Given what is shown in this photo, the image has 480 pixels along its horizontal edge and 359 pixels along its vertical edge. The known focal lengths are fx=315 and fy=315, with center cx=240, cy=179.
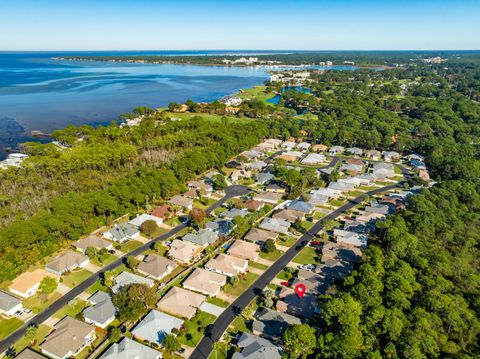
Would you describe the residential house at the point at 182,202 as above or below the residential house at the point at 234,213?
above

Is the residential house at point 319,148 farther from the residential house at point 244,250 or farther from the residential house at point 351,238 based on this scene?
the residential house at point 244,250

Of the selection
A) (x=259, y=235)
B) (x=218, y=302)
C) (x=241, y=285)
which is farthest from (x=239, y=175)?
(x=218, y=302)

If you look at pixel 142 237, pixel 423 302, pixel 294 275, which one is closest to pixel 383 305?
pixel 423 302

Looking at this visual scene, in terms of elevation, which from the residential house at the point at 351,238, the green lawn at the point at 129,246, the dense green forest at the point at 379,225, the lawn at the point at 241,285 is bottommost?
the lawn at the point at 241,285

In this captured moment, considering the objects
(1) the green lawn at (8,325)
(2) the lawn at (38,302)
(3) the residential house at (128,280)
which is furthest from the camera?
(3) the residential house at (128,280)

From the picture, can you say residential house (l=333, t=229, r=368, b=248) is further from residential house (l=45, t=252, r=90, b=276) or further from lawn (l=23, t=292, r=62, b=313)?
lawn (l=23, t=292, r=62, b=313)

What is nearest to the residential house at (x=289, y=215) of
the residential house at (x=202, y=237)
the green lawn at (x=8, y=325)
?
the residential house at (x=202, y=237)

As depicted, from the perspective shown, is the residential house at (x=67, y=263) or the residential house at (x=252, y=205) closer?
the residential house at (x=67, y=263)
